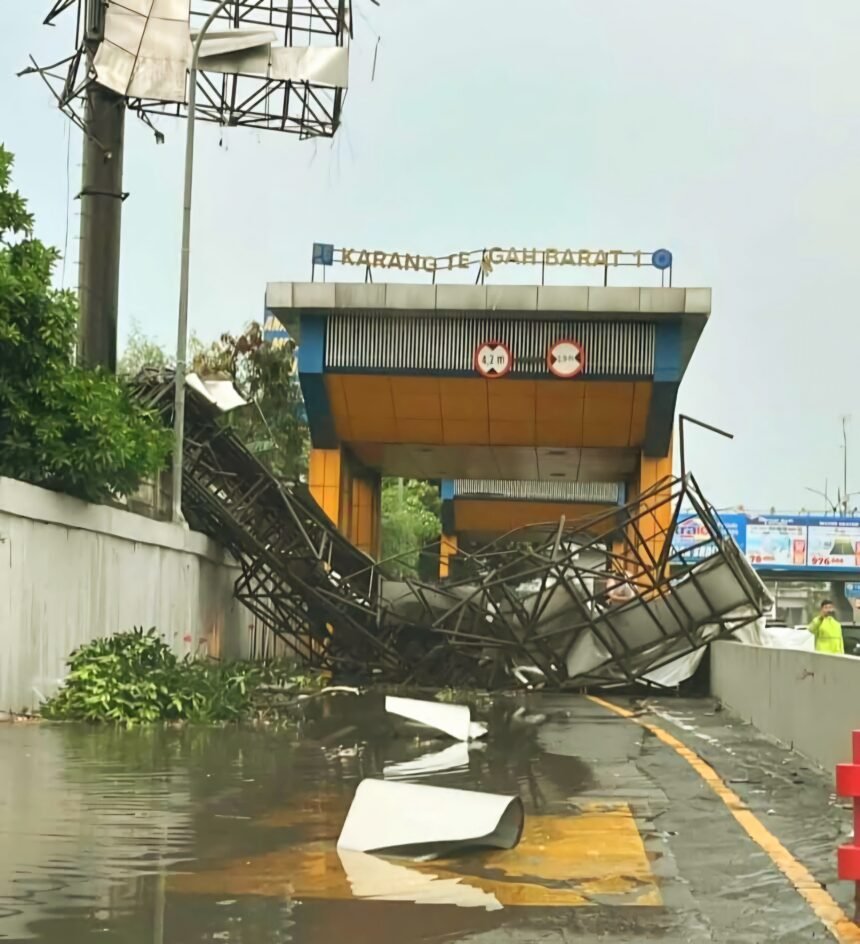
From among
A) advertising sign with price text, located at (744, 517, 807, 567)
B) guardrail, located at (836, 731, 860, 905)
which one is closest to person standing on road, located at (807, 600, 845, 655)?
guardrail, located at (836, 731, 860, 905)

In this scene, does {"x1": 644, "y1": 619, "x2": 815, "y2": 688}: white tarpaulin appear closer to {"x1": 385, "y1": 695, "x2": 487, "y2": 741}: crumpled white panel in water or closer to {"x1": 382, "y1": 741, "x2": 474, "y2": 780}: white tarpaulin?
{"x1": 385, "y1": 695, "x2": 487, "y2": 741}: crumpled white panel in water

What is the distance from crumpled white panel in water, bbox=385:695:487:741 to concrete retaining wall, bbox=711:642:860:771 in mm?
3137

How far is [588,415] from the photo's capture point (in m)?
34.1

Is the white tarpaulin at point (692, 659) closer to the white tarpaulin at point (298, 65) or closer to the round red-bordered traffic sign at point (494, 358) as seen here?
the round red-bordered traffic sign at point (494, 358)

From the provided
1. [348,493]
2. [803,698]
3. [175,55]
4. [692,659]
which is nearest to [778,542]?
[348,493]

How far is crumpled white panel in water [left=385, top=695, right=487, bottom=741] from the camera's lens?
46.4 ft

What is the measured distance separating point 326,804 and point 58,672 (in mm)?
7289

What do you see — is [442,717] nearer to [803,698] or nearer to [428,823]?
[803,698]

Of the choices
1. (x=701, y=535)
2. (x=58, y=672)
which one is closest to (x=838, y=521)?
(x=701, y=535)

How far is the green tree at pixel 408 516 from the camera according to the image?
70500 millimetres

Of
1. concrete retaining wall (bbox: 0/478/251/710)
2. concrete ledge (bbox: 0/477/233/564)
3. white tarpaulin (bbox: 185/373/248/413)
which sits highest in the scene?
white tarpaulin (bbox: 185/373/248/413)

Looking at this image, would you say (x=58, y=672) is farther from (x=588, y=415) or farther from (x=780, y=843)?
(x=588, y=415)

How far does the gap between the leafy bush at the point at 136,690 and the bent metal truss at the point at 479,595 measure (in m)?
7.27

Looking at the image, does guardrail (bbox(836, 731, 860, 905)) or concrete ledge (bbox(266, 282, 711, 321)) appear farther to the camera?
concrete ledge (bbox(266, 282, 711, 321))
